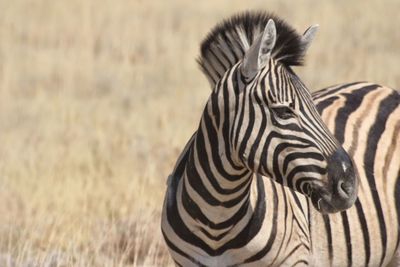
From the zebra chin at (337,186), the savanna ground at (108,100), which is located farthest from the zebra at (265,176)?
the savanna ground at (108,100)

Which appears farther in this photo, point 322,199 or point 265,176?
point 265,176

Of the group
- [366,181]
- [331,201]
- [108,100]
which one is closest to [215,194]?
[331,201]

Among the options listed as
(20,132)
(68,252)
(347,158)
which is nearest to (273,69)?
(347,158)

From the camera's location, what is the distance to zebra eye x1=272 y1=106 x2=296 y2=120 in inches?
188

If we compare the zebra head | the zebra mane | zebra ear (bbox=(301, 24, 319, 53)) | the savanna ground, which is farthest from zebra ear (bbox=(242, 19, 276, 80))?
the savanna ground

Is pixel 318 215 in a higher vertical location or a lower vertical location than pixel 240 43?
lower

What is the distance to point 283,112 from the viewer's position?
4777mm

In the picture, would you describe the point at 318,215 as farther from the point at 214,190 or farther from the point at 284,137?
the point at 284,137

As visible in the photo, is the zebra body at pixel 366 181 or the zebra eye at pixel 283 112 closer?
the zebra eye at pixel 283 112

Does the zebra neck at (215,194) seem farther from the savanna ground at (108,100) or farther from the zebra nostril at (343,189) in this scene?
the savanna ground at (108,100)

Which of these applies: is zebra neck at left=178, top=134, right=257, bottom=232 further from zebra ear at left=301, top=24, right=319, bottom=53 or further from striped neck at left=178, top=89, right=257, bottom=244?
zebra ear at left=301, top=24, right=319, bottom=53

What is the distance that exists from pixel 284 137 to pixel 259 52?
0.38 meters

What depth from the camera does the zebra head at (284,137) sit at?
468cm

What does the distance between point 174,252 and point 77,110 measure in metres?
8.15
